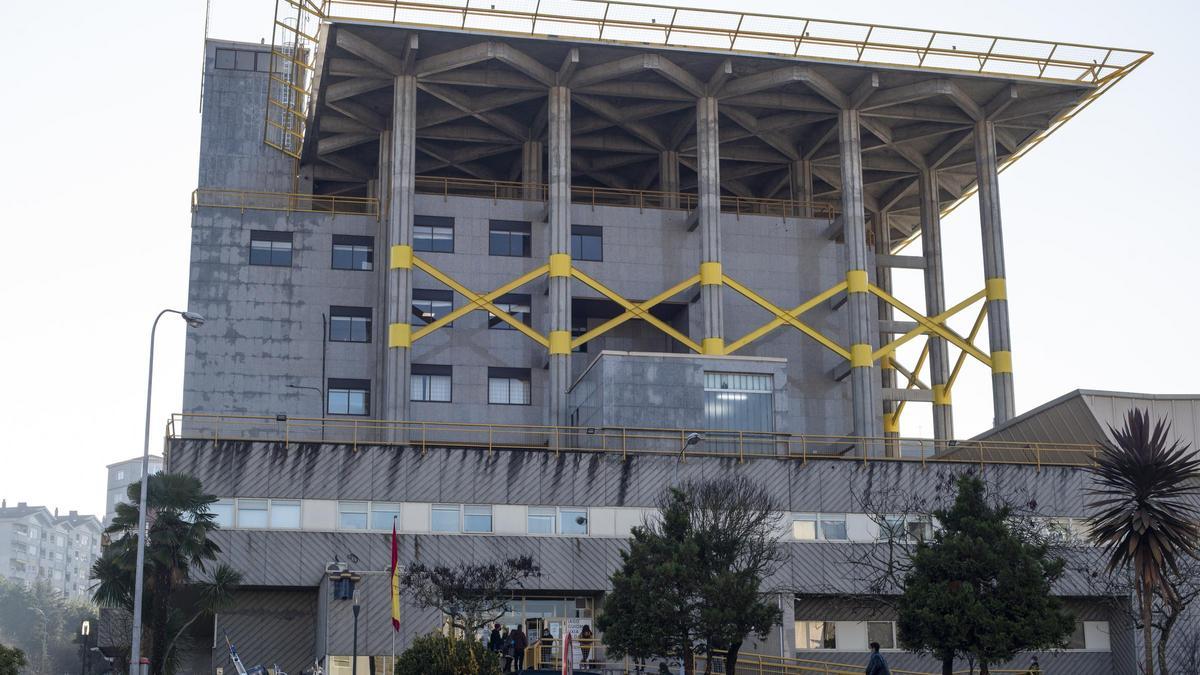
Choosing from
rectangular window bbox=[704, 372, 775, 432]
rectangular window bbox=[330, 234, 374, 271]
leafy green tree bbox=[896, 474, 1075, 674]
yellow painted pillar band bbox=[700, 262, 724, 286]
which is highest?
rectangular window bbox=[330, 234, 374, 271]

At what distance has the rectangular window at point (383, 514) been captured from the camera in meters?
53.1

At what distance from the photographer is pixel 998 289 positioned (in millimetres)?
71938

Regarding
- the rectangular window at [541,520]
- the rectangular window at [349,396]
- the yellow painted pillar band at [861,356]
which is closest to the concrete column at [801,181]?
the yellow painted pillar band at [861,356]

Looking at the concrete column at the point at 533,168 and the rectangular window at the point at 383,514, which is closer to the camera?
the rectangular window at the point at 383,514

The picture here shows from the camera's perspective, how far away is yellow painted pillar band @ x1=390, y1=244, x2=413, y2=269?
65.9m

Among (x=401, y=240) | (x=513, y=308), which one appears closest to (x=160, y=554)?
(x=401, y=240)

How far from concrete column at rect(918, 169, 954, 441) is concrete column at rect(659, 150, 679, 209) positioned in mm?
14097

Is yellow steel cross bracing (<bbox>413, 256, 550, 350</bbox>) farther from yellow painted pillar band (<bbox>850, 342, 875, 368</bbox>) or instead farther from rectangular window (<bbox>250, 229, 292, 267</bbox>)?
yellow painted pillar band (<bbox>850, 342, 875, 368</bbox>)

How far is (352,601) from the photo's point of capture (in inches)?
1943

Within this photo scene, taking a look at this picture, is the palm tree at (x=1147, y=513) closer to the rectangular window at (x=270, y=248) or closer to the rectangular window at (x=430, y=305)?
the rectangular window at (x=430, y=305)

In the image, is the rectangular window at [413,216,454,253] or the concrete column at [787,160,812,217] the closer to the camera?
the rectangular window at [413,216,454,253]

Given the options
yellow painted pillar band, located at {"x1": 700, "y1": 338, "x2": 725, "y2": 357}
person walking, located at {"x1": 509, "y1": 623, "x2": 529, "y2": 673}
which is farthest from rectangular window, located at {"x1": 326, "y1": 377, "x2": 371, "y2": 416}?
person walking, located at {"x1": 509, "y1": 623, "x2": 529, "y2": 673}

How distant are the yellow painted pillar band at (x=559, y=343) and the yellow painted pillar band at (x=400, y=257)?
7373 mm

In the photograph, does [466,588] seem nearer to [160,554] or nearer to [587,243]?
[160,554]
